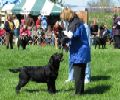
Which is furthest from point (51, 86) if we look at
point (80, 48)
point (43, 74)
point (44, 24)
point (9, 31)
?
point (44, 24)

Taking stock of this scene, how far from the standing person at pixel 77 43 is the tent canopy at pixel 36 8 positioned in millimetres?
23351

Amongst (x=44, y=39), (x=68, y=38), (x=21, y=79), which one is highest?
(x=68, y=38)

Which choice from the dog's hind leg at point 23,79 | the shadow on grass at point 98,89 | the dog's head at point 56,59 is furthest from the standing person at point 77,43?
the dog's hind leg at point 23,79

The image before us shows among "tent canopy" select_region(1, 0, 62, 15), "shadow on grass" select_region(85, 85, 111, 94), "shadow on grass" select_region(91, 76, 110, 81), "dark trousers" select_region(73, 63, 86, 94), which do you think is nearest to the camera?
"dark trousers" select_region(73, 63, 86, 94)

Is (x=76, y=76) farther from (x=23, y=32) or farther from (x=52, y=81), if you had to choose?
(x=23, y=32)

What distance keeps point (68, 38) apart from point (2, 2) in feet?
99.4

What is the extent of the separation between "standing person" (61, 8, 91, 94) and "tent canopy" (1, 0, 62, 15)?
23351mm

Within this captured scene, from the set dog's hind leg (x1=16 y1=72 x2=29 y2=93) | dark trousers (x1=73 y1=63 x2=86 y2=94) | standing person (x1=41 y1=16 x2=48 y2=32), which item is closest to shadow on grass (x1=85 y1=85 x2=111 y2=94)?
dark trousers (x1=73 y1=63 x2=86 y2=94)

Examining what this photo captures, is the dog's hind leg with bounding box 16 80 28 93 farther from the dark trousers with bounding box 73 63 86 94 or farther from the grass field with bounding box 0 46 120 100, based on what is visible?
the dark trousers with bounding box 73 63 86 94

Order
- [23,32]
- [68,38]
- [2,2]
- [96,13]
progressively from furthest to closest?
1. [2,2]
2. [96,13]
3. [23,32]
4. [68,38]

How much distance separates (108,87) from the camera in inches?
472

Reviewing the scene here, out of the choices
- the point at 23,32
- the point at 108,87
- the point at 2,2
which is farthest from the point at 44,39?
the point at 108,87

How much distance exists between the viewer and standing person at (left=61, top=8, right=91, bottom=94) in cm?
1017

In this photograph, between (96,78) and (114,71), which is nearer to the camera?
(96,78)
